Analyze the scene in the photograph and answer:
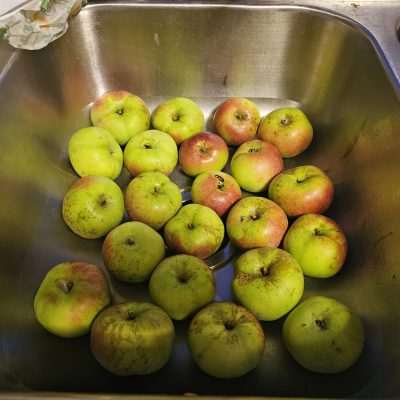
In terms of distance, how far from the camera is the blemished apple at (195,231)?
90 centimetres

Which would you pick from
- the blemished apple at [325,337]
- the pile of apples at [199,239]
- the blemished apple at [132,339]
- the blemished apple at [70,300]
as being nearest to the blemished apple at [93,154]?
the pile of apples at [199,239]

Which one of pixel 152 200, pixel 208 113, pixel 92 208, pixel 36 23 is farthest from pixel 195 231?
pixel 36 23

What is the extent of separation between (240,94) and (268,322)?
0.69m

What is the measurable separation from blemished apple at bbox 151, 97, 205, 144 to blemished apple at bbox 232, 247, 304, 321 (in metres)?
0.43

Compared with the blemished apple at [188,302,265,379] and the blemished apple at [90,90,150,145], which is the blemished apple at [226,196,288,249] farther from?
the blemished apple at [90,90,150,145]

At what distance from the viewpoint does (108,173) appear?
104cm

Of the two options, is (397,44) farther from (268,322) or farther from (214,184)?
(268,322)

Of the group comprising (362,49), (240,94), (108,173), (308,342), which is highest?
(362,49)

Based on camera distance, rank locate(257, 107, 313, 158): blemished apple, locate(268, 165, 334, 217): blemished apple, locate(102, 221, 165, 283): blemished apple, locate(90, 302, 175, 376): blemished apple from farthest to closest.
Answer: locate(257, 107, 313, 158): blemished apple
locate(268, 165, 334, 217): blemished apple
locate(102, 221, 165, 283): blemished apple
locate(90, 302, 175, 376): blemished apple

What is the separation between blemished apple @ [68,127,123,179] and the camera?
1022 millimetres

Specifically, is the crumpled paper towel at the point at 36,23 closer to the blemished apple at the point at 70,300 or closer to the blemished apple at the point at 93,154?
the blemished apple at the point at 93,154

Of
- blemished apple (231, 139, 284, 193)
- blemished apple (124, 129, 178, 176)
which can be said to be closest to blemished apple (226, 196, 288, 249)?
blemished apple (231, 139, 284, 193)

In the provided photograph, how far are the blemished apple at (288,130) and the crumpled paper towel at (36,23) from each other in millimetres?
577

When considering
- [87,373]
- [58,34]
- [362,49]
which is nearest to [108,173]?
[58,34]
